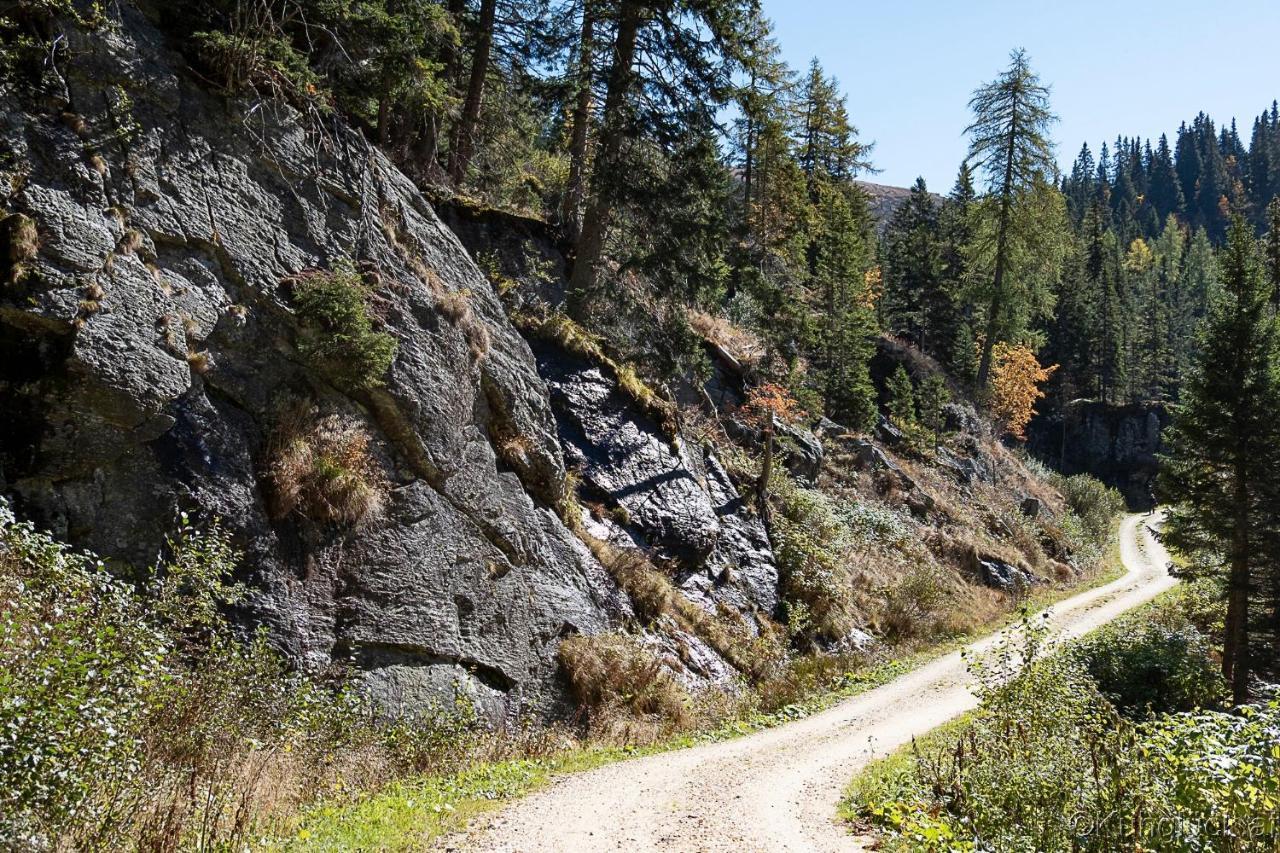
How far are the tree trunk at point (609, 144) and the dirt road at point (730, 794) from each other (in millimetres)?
10327

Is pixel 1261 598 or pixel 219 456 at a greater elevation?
pixel 219 456

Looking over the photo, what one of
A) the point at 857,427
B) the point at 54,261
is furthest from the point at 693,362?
the point at 857,427

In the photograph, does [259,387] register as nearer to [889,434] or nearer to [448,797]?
[448,797]

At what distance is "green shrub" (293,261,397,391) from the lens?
9.24 m

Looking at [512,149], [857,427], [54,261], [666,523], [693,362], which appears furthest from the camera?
[857,427]

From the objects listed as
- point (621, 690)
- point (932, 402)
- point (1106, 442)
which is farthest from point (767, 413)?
point (1106, 442)

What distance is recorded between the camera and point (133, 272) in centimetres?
766

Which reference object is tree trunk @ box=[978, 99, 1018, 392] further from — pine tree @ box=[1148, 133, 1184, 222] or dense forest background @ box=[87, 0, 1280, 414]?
pine tree @ box=[1148, 133, 1184, 222]

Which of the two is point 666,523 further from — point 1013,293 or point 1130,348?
point 1130,348

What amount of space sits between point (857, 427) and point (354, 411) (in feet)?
84.4

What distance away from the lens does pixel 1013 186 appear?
36.3 meters

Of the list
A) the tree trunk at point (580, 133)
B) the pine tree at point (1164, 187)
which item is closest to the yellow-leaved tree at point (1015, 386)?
the tree trunk at point (580, 133)

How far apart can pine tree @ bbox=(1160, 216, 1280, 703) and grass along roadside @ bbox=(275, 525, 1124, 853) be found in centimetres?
1225

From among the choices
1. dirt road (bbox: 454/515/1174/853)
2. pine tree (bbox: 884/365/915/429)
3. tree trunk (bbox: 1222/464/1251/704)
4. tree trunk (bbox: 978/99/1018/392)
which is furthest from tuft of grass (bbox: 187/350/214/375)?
tree trunk (bbox: 978/99/1018/392)
